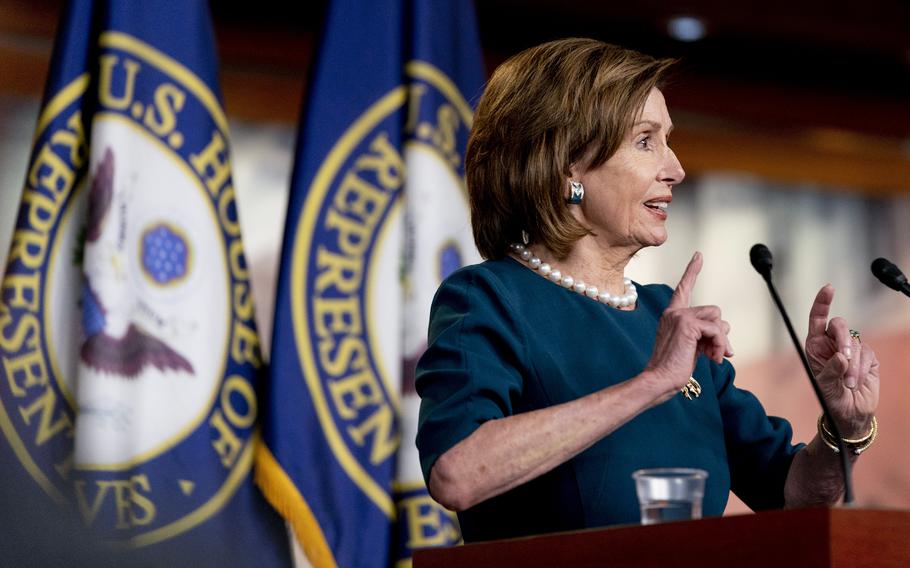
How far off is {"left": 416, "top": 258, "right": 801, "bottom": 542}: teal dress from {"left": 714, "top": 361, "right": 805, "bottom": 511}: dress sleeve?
10cm

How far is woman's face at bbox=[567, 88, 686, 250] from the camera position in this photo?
1967 mm

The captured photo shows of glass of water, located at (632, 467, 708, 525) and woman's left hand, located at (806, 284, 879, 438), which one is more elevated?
woman's left hand, located at (806, 284, 879, 438)

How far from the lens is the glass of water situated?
1.46 meters

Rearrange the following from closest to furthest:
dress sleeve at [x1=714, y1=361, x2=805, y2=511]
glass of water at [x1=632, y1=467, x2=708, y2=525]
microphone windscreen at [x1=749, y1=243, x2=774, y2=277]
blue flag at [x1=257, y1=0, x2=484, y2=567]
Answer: glass of water at [x1=632, y1=467, x2=708, y2=525] < microphone windscreen at [x1=749, y1=243, x2=774, y2=277] < dress sleeve at [x1=714, y1=361, x2=805, y2=511] < blue flag at [x1=257, y1=0, x2=484, y2=567]

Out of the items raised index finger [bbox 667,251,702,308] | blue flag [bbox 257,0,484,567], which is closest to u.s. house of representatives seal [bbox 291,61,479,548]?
blue flag [bbox 257,0,484,567]

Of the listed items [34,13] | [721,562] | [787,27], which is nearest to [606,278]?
[721,562]

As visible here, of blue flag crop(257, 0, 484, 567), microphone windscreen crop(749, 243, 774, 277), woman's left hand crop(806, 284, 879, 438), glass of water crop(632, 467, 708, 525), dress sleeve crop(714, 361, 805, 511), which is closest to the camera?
glass of water crop(632, 467, 708, 525)

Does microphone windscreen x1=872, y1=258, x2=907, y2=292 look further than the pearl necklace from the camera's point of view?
No

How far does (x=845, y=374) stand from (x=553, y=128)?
582mm

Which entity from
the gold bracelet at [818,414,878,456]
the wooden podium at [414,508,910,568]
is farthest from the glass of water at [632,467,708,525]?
the gold bracelet at [818,414,878,456]

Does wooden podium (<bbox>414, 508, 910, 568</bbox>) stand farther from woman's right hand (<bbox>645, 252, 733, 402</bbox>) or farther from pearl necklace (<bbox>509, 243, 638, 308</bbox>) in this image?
pearl necklace (<bbox>509, 243, 638, 308</bbox>)

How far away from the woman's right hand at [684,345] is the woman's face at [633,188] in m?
0.34

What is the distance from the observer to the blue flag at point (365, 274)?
3279 millimetres

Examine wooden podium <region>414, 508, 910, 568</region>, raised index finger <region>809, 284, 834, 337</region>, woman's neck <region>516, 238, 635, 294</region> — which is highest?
woman's neck <region>516, 238, 635, 294</region>
